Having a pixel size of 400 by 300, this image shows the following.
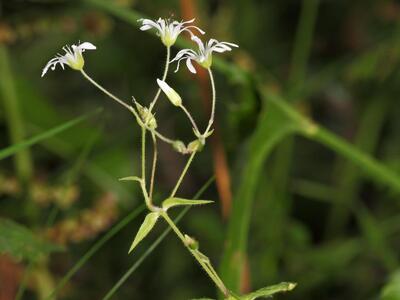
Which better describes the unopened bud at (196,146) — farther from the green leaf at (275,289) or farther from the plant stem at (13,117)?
the plant stem at (13,117)

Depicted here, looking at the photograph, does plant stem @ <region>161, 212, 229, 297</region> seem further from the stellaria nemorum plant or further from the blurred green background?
the blurred green background

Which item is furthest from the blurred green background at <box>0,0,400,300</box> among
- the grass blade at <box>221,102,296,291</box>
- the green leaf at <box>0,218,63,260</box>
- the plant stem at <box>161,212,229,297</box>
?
the plant stem at <box>161,212,229,297</box>

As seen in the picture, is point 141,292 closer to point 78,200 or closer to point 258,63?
point 78,200

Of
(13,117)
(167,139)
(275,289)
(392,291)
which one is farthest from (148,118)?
(13,117)

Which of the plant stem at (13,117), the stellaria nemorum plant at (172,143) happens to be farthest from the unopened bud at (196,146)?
the plant stem at (13,117)

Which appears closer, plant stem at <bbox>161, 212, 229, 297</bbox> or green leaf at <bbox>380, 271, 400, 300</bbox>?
plant stem at <bbox>161, 212, 229, 297</bbox>

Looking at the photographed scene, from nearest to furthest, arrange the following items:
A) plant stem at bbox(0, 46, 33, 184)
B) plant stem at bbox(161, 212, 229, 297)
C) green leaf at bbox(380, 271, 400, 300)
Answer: plant stem at bbox(161, 212, 229, 297) → green leaf at bbox(380, 271, 400, 300) → plant stem at bbox(0, 46, 33, 184)

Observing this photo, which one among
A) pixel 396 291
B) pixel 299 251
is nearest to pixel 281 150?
pixel 299 251

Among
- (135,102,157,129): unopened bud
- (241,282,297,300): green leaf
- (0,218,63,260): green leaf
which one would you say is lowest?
(241,282,297,300): green leaf
